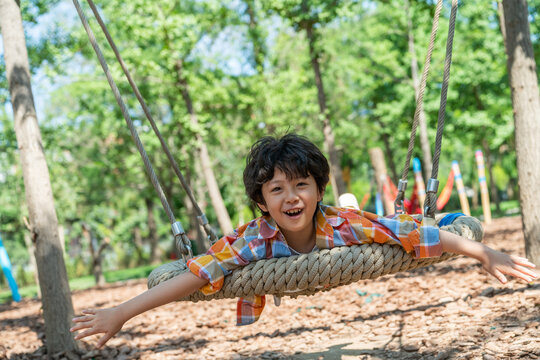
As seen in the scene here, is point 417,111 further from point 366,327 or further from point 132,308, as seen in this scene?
point 366,327

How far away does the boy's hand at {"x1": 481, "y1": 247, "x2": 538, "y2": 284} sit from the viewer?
2.05 meters

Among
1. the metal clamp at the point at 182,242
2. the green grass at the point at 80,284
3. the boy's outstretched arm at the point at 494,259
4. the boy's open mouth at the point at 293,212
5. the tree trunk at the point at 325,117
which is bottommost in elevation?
the green grass at the point at 80,284

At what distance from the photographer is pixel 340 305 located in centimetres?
542

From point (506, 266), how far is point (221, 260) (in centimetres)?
120

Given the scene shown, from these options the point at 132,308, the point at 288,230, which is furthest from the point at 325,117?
the point at 132,308

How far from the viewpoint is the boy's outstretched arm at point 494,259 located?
2.06 meters

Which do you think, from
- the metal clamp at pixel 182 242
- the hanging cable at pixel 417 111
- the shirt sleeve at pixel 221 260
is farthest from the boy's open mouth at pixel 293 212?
the hanging cable at pixel 417 111

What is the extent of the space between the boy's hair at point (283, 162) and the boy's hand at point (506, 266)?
82 centimetres

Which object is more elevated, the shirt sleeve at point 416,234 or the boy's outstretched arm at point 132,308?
the shirt sleeve at point 416,234

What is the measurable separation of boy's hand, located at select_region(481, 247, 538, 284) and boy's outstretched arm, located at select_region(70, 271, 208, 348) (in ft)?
3.91

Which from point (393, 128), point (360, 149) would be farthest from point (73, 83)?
point (360, 149)

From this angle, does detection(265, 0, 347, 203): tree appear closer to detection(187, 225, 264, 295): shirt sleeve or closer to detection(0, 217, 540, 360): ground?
detection(0, 217, 540, 360): ground

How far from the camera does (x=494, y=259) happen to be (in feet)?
6.91

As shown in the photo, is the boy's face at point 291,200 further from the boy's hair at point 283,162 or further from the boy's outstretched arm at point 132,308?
the boy's outstretched arm at point 132,308
